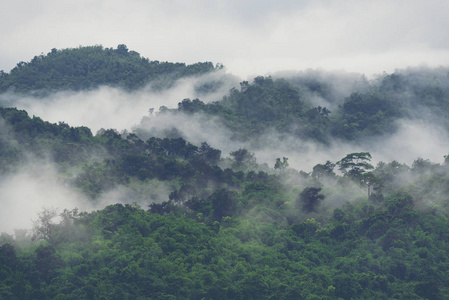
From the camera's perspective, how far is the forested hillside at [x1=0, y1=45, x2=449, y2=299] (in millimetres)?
41312

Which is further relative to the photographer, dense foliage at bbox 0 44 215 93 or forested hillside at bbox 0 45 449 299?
dense foliage at bbox 0 44 215 93

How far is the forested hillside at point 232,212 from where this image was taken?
136ft

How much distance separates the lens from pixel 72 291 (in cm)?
3975

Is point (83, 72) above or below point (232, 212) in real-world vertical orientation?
above

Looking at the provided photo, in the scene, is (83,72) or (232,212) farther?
(83,72)

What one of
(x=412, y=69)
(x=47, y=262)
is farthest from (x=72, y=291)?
(x=412, y=69)

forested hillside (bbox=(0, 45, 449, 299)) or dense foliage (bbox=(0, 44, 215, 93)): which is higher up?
dense foliage (bbox=(0, 44, 215, 93))

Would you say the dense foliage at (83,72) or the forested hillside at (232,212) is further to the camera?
the dense foliage at (83,72)

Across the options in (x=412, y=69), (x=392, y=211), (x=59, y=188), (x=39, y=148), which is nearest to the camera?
(x=392, y=211)

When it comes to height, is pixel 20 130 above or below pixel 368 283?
above

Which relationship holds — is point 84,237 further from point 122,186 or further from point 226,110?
point 226,110

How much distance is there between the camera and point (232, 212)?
2045 inches

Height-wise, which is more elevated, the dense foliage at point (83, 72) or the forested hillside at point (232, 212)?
the dense foliage at point (83, 72)

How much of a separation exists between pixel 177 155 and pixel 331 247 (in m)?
22.5
